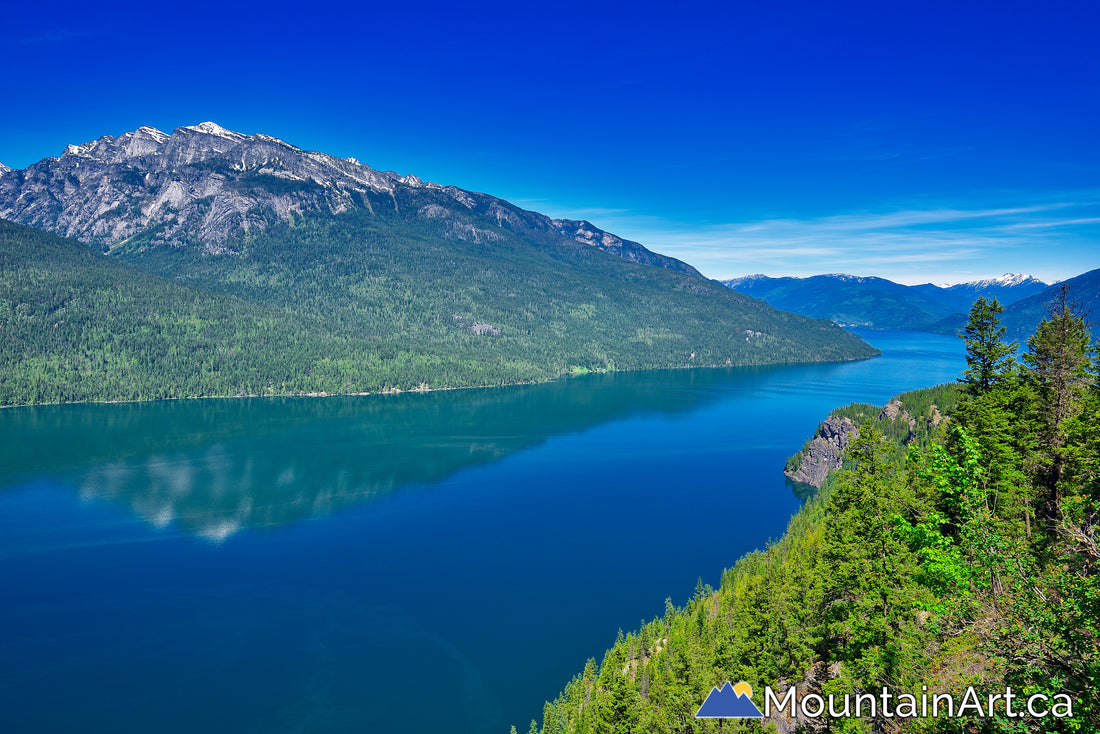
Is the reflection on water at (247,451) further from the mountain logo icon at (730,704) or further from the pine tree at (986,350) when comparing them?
the pine tree at (986,350)

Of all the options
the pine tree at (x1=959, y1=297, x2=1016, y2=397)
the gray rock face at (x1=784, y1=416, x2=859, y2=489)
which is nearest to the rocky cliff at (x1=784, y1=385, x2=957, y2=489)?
the gray rock face at (x1=784, y1=416, x2=859, y2=489)

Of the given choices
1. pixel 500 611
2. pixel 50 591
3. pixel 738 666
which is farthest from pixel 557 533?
pixel 50 591

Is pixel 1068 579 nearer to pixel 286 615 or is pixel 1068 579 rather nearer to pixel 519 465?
pixel 286 615

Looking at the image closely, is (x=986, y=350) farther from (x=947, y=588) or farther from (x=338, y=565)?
(x=338, y=565)

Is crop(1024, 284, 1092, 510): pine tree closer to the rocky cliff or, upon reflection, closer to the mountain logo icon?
the mountain logo icon

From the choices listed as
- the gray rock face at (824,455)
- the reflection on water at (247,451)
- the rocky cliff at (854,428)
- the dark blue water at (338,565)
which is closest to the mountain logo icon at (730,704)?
the dark blue water at (338,565)

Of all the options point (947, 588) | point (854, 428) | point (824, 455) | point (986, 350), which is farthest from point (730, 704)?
point (824, 455)
